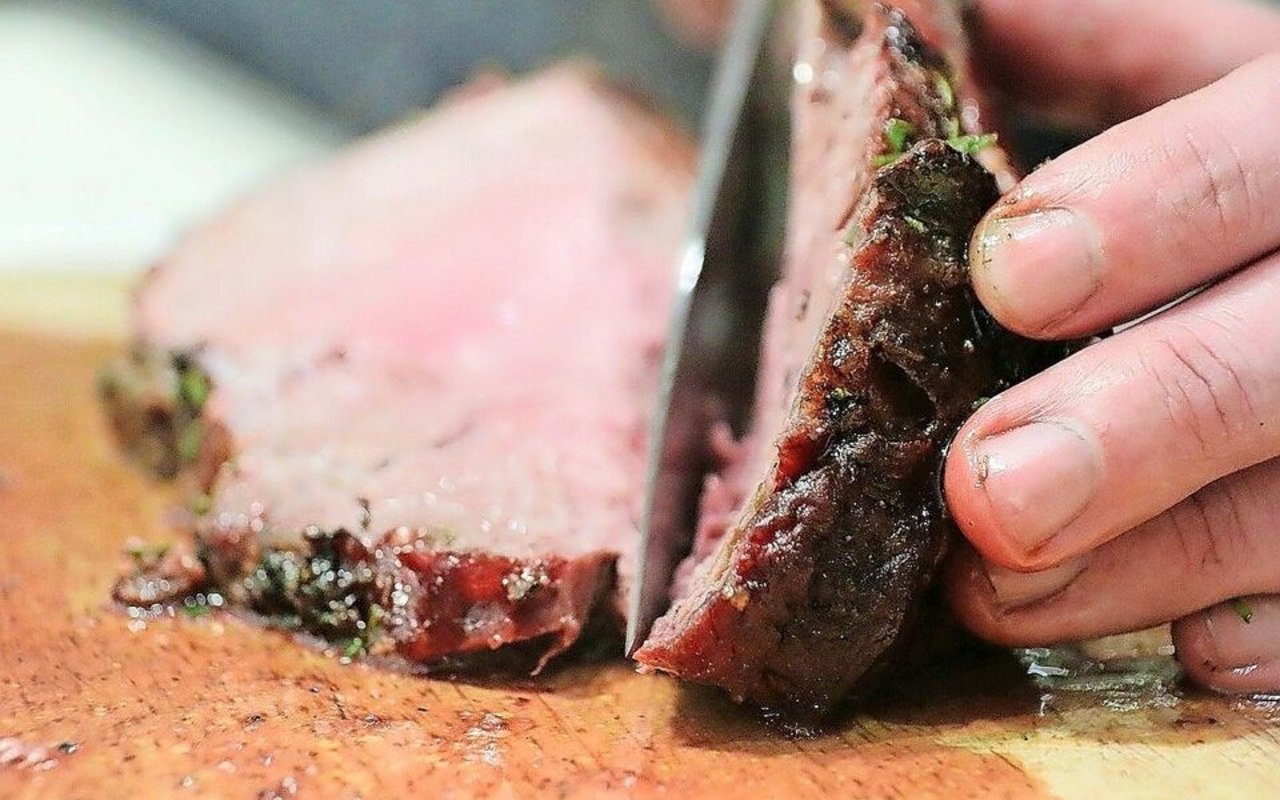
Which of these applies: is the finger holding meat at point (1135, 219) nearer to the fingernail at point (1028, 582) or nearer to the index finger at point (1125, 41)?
→ the fingernail at point (1028, 582)

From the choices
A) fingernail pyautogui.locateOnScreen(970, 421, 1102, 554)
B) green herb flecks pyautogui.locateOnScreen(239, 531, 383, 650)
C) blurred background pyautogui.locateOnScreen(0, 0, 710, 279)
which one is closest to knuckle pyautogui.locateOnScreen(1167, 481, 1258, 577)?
fingernail pyautogui.locateOnScreen(970, 421, 1102, 554)

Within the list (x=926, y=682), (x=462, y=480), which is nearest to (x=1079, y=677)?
(x=926, y=682)

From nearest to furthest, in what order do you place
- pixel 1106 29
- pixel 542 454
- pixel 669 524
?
pixel 669 524
pixel 542 454
pixel 1106 29

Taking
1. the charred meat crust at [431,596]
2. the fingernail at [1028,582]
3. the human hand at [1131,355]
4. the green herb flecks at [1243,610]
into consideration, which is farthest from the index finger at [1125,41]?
the charred meat crust at [431,596]

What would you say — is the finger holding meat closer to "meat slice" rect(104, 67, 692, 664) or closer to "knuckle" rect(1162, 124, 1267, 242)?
"knuckle" rect(1162, 124, 1267, 242)

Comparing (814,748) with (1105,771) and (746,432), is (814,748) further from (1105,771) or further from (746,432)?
(746,432)

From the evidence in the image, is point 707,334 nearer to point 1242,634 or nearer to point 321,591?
point 321,591
